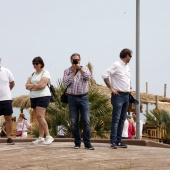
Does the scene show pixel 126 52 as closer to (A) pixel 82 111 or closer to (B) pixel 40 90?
(A) pixel 82 111

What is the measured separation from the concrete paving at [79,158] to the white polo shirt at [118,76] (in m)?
1.03

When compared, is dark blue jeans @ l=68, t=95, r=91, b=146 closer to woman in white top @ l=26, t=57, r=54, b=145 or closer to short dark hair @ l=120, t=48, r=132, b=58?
woman in white top @ l=26, t=57, r=54, b=145

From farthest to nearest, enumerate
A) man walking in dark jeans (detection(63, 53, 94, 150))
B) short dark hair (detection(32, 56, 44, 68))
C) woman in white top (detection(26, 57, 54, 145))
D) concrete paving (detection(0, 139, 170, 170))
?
short dark hair (detection(32, 56, 44, 68)), woman in white top (detection(26, 57, 54, 145)), man walking in dark jeans (detection(63, 53, 94, 150)), concrete paving (detection(0, 139, 170, 170))

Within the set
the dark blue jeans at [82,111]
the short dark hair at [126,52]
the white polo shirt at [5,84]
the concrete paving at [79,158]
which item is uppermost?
the short dark hair at [126,52]

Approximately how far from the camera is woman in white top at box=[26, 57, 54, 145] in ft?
31.5

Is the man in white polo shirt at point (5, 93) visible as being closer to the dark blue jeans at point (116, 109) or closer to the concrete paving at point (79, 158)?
the concrete paving at point (79, 158)

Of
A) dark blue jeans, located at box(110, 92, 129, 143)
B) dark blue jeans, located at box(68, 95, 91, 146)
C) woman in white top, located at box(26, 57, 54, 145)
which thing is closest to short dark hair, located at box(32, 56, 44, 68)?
woman in white top, located at box(26, 57, 54, 145)

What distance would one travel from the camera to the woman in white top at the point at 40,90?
9.59 m

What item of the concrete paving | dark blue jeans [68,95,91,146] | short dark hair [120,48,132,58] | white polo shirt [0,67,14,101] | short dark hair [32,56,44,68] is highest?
short dark hair [120,48,132,58]

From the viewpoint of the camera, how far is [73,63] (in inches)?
348

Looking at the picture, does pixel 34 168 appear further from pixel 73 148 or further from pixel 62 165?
pixel 73 148

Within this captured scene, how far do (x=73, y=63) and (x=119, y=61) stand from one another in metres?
0.87

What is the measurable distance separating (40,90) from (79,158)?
7.59 feet

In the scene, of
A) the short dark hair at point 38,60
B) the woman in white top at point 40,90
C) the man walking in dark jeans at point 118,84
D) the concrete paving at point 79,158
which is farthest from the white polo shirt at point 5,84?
the man walking in dark jeans at point 118,84
